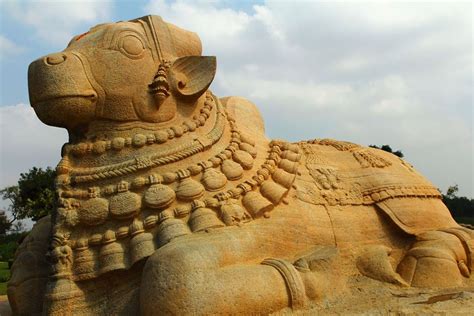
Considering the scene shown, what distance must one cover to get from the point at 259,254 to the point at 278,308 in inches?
17.5

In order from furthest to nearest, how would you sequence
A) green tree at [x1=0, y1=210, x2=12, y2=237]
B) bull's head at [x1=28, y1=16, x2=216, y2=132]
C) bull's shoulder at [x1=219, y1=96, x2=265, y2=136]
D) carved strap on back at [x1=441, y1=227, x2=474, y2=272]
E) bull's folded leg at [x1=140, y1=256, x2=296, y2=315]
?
green tree at [x1=0, y1=210, x2=12, y2=237]
bull's shoulder at [x1=219, y1=96, x2=265, y2=136]
carved strap on back at [x1=441, y1=227, x2=474, y2=272]
bull's head at [x1=28, y1=16, x2=216, y2=132]
bull's folded leg at [x1=140, y1=256, x2=296, y2=315]

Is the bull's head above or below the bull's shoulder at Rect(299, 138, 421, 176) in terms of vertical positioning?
above

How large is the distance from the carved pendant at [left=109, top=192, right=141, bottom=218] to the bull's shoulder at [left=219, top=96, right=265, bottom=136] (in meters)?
1.38

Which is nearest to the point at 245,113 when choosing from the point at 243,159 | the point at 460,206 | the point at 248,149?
the point at 248,149

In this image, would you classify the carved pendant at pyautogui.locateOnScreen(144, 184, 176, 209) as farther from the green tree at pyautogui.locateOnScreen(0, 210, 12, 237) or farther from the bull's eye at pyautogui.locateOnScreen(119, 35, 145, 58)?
the green tree at pyautogui.locateOnScreen(0, 210, 12, 237)

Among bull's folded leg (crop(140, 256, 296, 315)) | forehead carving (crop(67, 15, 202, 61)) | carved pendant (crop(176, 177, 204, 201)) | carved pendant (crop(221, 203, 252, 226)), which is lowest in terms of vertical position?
bull's folded leg (crop(140, 256, 296, 315))

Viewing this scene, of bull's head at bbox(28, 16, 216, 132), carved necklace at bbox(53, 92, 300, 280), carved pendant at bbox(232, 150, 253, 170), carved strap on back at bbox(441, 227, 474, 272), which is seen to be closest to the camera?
carved necklace at bbox(53, 92, 300, 280)

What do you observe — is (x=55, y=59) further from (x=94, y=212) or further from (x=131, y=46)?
(x=94, y=212)

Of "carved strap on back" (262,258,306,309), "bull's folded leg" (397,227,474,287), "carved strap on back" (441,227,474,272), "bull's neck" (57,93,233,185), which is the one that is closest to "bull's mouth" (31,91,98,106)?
"bull's neck" (57,93,233,185)

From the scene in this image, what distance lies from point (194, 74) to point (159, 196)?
1109 millimetres

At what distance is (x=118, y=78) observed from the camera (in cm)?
364

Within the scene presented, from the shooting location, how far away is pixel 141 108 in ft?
12.1

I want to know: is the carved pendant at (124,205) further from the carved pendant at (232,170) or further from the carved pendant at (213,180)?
the carved pendant at (232,170)

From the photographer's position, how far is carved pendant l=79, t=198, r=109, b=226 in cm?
337
